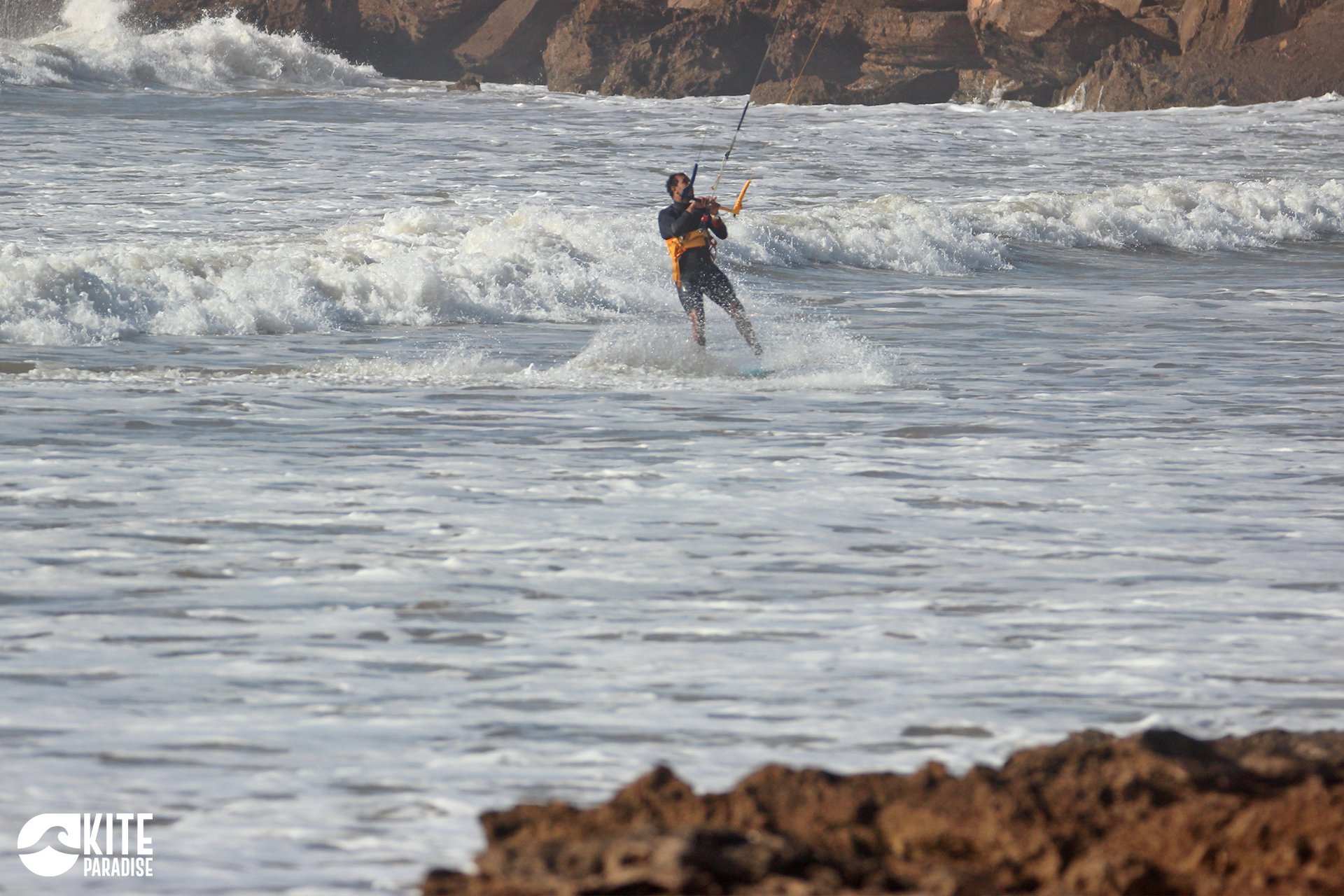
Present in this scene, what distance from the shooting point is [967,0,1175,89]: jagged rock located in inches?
2329

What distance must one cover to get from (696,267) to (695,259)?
0.06 m

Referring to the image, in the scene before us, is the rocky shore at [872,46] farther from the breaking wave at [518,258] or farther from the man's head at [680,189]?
A: the man's head at [680,189]

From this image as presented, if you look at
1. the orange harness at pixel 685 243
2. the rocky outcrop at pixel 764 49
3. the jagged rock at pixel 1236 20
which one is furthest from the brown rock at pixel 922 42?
the orange harness at pixel 685 243

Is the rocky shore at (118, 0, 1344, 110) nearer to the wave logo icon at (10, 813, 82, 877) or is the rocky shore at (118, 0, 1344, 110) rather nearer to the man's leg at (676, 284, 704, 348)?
the man's leg at (676, 284, 704, 348)

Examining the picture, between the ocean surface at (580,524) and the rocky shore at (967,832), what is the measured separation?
2.04 feet

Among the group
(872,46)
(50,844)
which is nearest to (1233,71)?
(872,46)

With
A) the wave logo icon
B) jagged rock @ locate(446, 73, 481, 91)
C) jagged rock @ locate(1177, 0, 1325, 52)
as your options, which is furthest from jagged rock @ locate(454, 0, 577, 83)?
the wave logo icon

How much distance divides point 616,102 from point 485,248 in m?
40.2

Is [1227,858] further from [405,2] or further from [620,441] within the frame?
[405,2]

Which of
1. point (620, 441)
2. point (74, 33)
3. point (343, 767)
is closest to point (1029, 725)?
point (343, 767)

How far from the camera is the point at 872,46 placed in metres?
62.3

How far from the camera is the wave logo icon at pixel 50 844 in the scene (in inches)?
145

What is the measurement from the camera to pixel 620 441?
8.98 meters

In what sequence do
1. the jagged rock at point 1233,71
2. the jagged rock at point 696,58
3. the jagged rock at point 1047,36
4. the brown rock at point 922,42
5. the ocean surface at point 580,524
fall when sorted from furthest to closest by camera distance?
the jagged rock at point 696,58, the brown rock at point 922,42, the jagged rock at point 1047,36, the jagged rock at point 1233,71, the ocean surface at point 580,524
